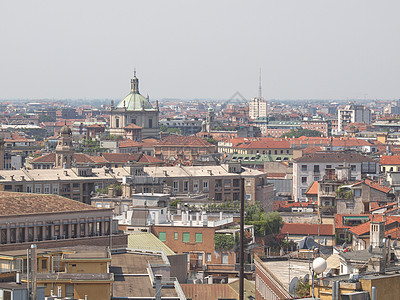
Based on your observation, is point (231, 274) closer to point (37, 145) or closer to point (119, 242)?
point (119, 242)

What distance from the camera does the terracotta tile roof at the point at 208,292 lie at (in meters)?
37.9

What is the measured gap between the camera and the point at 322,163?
312 ft

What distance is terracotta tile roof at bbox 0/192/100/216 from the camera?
3825cm

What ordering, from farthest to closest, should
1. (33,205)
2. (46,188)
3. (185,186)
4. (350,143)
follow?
(350,143), (185,186), (46,188), (33,205)

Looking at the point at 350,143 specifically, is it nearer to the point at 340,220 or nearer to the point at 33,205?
the point at 340,220

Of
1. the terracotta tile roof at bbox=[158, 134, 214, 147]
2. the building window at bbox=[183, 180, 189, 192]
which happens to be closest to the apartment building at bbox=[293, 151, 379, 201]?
the building window at bbox=[183, 180, 189, 192]

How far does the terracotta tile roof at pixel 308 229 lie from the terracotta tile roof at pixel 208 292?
61.6ft

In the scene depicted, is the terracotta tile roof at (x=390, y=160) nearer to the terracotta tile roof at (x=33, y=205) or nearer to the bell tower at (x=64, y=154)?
the bell tower at (x=64, y=154)

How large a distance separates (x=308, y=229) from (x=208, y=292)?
70.2ft

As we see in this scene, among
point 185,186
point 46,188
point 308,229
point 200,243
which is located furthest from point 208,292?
point 185,186

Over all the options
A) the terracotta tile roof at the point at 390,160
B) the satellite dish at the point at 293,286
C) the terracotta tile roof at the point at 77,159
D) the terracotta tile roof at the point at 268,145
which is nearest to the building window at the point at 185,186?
the terracotta tile roof at the point at 77,159

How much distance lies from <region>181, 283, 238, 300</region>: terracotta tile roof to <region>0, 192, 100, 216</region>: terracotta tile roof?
448 cm

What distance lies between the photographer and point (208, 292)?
38.7 metres

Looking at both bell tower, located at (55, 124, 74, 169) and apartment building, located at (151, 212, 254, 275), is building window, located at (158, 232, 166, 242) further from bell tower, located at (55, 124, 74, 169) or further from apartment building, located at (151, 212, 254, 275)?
bell tower, located at (55, 124, 74, 169)
